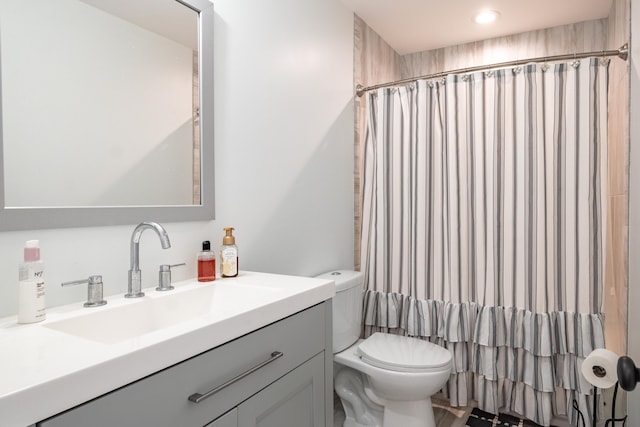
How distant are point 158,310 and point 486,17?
2.61 m

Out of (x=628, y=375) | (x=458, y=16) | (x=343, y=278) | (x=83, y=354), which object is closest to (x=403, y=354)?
(x=343, y=278)

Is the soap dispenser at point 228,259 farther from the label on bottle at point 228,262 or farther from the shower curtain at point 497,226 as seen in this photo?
the shower curtain at point 497,226

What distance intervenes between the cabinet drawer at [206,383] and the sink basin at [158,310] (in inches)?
3.8

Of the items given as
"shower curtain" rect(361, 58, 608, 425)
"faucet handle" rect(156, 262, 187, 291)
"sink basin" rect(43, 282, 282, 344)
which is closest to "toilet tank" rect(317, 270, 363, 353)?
"shower curtain" rect(361, 58, 608, 425)

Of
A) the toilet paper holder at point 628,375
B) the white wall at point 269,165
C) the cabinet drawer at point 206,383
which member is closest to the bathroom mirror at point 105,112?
the white wall at point 269,165

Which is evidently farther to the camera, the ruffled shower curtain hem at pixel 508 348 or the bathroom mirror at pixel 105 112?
the ruffled shower curtain hem at pixel 508 348

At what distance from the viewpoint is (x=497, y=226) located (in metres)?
2.07

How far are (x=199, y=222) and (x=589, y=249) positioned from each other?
1.80m

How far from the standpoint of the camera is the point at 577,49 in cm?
265

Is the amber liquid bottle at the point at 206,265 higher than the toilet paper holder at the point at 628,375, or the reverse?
the amber liquid bottle at the point at 206,265

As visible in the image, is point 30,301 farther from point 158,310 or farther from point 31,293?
point 158,310

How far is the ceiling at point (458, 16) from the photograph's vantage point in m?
2.37

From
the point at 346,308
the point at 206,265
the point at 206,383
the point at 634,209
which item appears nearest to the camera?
the point at 206,383

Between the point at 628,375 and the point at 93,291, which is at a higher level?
the point at 93,291
